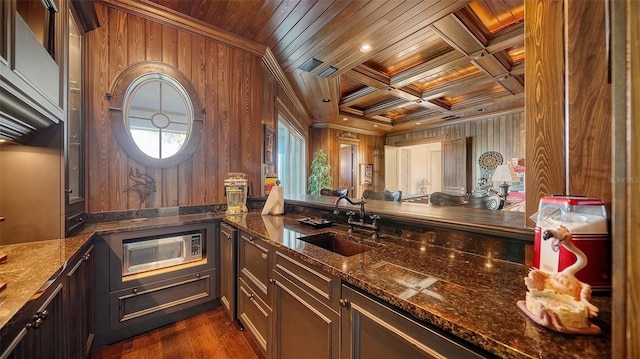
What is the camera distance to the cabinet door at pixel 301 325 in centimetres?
108

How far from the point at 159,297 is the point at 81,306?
545 millimetres

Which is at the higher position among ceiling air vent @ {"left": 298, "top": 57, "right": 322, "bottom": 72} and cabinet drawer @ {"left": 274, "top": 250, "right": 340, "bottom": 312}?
ceiling air vent @ {"left": 298, "top": 57, "right": 322, "bottom": 72}

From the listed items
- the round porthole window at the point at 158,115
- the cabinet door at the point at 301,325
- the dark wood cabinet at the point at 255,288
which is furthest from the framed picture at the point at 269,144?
the cabinet door at the point at 301,325

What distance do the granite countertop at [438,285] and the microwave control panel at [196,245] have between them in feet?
2.30

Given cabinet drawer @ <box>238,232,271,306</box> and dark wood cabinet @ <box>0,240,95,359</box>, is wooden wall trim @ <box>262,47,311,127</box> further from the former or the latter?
dark wood cabinet @ <box>0,240,95,359</box>

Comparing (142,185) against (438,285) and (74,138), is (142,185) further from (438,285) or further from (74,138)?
(438,285)

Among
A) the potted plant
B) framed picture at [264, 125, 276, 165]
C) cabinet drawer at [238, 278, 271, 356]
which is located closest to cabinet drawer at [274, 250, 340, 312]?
cabinet drawer at [238, 278, 271, 356]

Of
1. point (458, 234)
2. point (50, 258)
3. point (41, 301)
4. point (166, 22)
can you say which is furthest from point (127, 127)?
point (458, 234)

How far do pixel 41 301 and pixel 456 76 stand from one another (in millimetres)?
5072

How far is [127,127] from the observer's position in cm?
218

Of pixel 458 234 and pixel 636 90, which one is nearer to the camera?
pixel 636 90

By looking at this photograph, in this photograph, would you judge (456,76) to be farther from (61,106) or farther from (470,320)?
(61,106)

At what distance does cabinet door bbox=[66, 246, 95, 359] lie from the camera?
1.28 metres

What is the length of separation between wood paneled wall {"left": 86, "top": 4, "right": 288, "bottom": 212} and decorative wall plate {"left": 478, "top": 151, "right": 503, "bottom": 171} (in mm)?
5505
